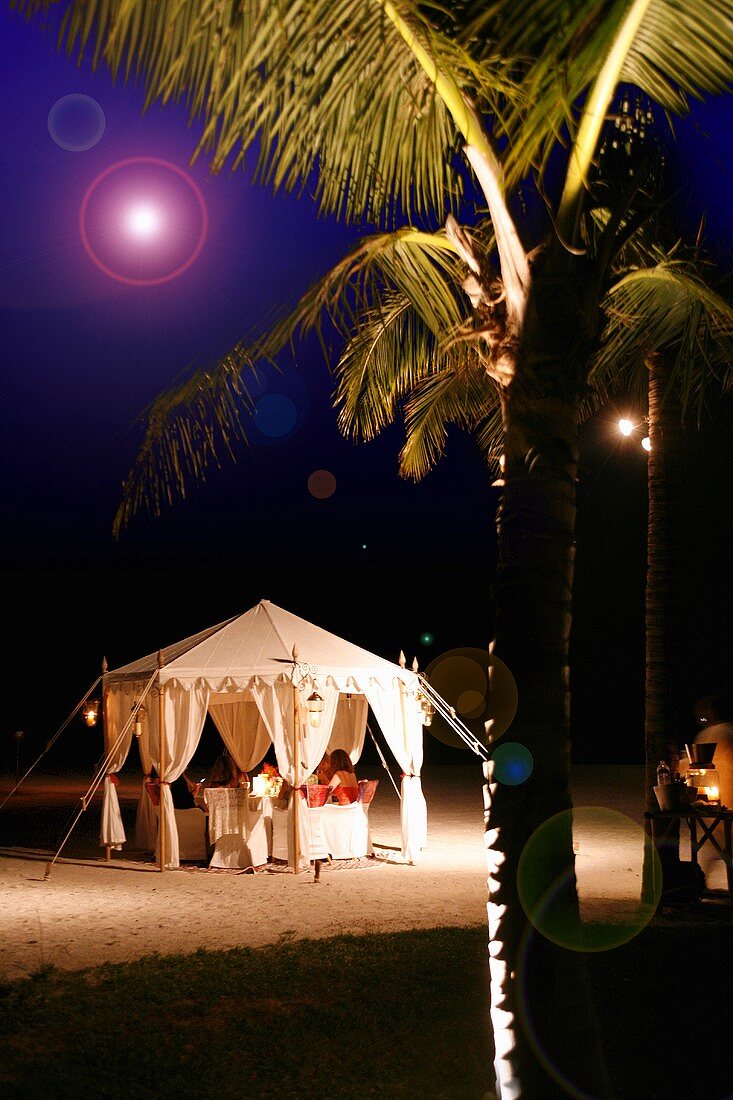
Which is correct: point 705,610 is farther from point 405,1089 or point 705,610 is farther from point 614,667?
point 405,1089

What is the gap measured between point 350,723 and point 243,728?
212 centimetres

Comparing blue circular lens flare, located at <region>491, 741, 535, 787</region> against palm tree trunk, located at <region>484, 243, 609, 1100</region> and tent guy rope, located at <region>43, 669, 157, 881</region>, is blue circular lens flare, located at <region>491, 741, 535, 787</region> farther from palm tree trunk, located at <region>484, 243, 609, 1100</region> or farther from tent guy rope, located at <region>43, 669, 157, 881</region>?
tent guy rope, located at <region>43, 669, 157, 881</region>

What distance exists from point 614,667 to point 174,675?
29.8 meters

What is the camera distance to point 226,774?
14727mm

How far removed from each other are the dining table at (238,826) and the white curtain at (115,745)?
1508 mm

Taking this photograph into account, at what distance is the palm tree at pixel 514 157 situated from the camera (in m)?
3.86

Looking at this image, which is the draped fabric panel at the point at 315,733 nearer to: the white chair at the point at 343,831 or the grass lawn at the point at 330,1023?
the white chair at the point at 343,831

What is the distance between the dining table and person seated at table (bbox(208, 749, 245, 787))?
10.3 inches

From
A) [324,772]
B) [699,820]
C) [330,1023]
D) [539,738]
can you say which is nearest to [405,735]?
[324,772]

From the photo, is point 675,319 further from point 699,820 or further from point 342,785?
point 342,785

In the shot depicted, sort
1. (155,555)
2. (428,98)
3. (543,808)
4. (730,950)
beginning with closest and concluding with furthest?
1. (543,808)
2. (428,98)
3. (730,950)
4. (155,555)

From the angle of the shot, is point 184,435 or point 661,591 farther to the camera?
point 661,591

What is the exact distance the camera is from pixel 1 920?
10320 mm

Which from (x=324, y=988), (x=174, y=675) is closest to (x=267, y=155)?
(x=324, y=988)
